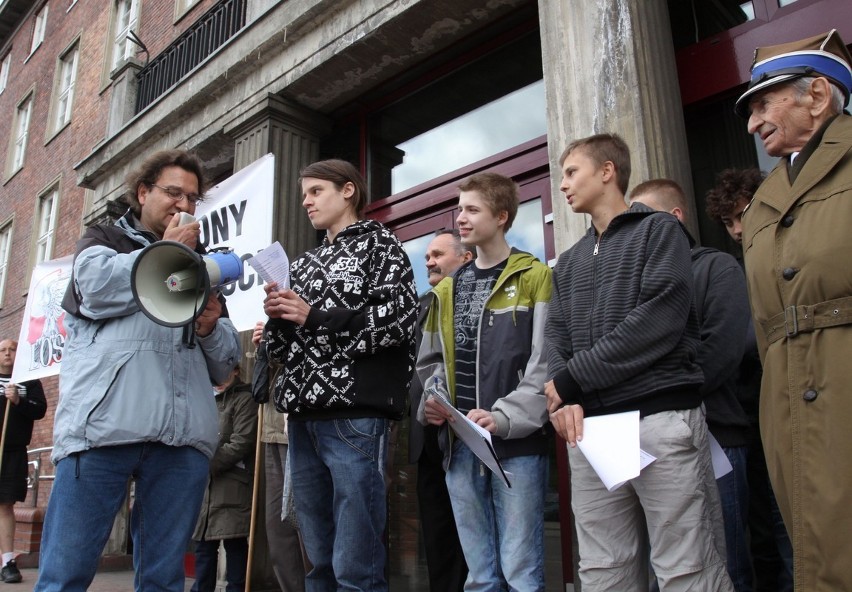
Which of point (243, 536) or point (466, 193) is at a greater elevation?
point (466, 193)

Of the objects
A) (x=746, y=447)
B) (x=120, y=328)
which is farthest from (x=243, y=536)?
(x=746, y=447)

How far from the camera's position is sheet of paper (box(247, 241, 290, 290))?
8.46 ft

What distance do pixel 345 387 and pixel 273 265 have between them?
1.75ft

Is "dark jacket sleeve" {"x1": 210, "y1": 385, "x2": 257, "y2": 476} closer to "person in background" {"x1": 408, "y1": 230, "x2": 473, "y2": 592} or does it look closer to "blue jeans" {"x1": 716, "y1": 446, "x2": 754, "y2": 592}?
"person in background" {"x1": 408, "y1": 230, "x2": 473, "y2": 592}

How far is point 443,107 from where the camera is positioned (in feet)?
20.5

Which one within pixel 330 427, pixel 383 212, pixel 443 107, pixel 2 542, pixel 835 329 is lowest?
pixel 2 542

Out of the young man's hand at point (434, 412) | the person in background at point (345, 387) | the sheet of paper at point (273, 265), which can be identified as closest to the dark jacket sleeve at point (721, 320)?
the young man's hand at point (434, 412)

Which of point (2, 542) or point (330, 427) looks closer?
point (330, 427)

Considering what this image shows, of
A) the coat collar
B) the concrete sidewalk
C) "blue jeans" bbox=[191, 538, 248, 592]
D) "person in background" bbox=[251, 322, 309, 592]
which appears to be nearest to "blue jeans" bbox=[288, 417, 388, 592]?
"person in background" bbox=[251, 322, 309, 592]

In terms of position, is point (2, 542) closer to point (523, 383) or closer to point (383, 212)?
point (383, 212)

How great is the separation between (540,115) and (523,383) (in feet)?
10.1

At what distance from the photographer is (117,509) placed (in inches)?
89.7

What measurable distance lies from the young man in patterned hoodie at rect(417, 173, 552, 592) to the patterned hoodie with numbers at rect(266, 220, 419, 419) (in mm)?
318

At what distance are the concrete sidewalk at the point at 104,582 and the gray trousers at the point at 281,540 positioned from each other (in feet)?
8.60
